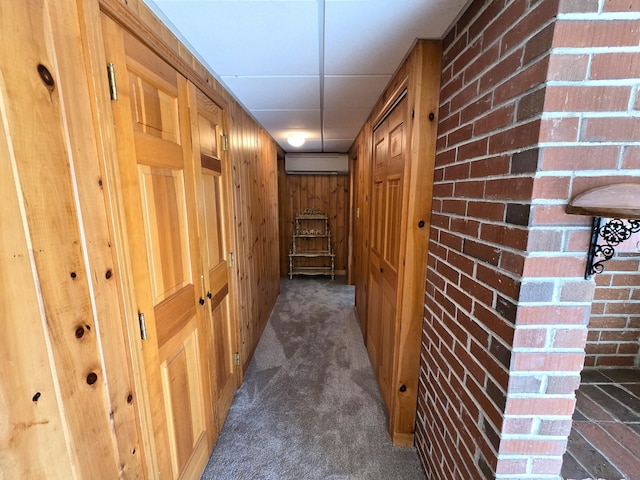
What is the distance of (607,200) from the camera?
674mm

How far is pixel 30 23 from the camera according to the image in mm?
659

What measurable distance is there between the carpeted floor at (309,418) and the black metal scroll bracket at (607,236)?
1.49 metres

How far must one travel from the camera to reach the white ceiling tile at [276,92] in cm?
175

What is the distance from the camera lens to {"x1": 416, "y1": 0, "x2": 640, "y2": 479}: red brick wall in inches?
27.4

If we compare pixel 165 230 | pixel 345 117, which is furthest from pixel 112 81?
pixel 345 117

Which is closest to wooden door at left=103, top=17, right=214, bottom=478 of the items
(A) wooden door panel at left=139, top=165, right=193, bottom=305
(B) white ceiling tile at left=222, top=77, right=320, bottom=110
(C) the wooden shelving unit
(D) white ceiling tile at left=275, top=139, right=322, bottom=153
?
(A) wooden door panel at left=139, top=165, right=193, bottom=305

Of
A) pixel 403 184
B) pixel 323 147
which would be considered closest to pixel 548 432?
pixel 403 184

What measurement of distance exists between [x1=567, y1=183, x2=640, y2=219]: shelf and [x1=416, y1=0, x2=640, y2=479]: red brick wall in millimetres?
41

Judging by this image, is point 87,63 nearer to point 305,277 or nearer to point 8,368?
point 8,368

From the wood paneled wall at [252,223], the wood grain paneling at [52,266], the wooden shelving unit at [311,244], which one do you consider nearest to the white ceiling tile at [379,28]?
the wood grain paneling at [52,266]

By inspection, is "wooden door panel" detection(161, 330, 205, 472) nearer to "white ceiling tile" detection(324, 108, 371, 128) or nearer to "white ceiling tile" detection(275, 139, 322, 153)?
"white ceiling tile" detection(324, 108, 371, 128)

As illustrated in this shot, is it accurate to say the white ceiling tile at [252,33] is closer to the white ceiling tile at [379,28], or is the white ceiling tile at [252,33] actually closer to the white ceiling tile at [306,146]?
the white ceiling tile at [379,28]

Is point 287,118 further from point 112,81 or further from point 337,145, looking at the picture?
point 112,81

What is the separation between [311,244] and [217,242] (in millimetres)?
3376
